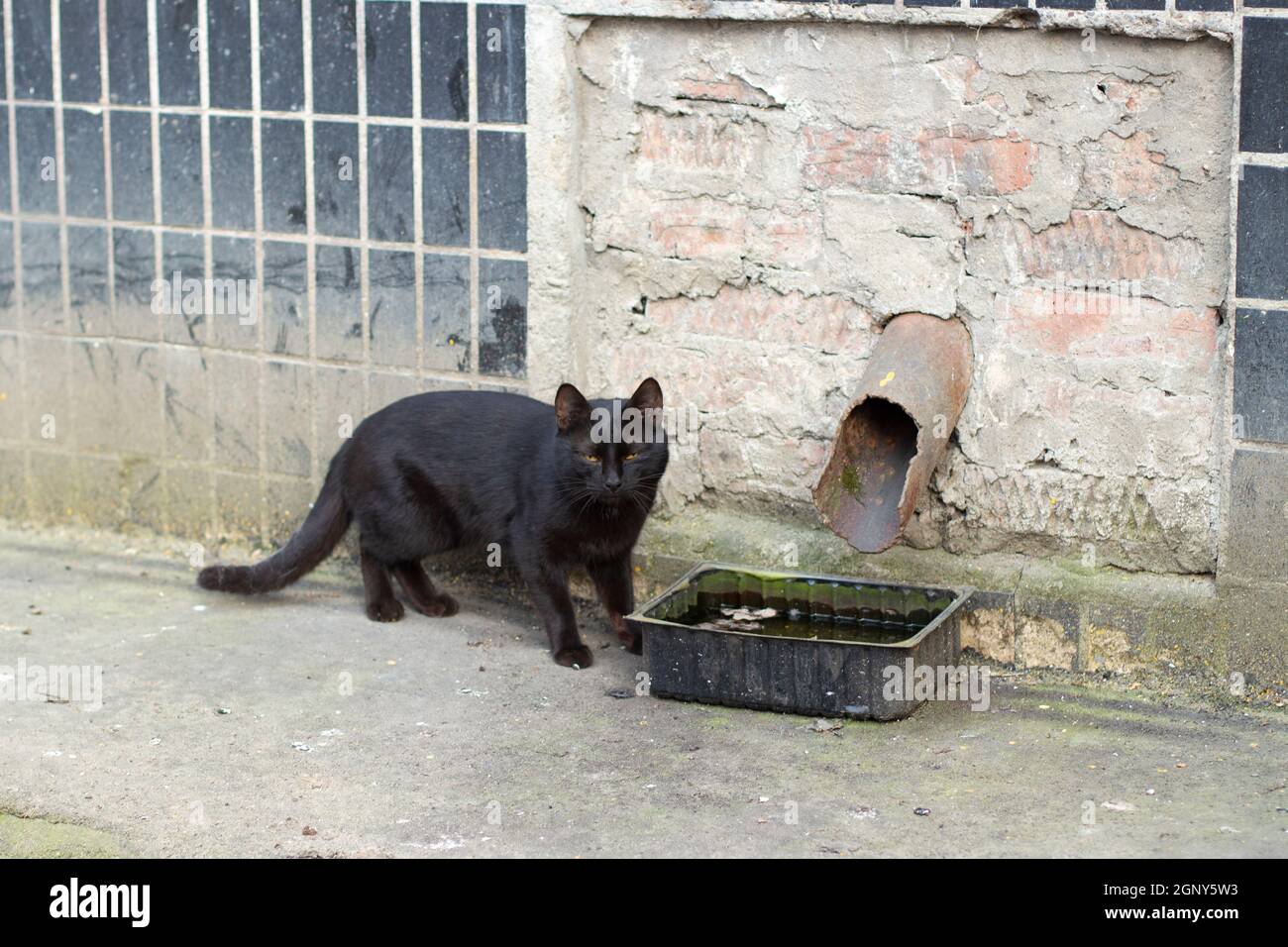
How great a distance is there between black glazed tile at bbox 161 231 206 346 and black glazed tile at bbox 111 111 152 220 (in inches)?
6.3

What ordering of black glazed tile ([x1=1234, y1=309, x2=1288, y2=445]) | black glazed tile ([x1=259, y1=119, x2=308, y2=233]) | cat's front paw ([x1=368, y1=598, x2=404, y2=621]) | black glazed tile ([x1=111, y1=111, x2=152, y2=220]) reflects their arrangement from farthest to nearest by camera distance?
black glazed tile ([x1=111, y1=111, x2=152, y2=220]) → black glazed tile ([x1=259, y1=119, x2=308, y2=233]) → cat's front paw ([x1=368, y1=598, x2=404, y2=621]) → black glazed tile ([x1=1234, y1=309, x2=1288, y2=445])

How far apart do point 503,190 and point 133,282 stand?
1634mm

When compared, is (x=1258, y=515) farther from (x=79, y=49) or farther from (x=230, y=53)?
(x=79, y=49)

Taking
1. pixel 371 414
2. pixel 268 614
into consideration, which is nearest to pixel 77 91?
pixel 371 414

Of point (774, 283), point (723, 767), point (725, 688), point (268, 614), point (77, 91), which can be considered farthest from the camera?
point (77, 91)

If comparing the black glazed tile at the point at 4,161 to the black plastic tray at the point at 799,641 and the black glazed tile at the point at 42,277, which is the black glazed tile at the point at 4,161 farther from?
the black plastic tray at the point at 799,641

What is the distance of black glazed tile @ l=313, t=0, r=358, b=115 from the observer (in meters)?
6.02

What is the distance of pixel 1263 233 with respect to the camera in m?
4.86

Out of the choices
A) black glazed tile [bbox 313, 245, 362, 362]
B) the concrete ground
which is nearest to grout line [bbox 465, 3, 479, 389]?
black glazed tile [bbox 313, 245, 362, 362]

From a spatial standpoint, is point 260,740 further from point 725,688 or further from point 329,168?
point 329,168

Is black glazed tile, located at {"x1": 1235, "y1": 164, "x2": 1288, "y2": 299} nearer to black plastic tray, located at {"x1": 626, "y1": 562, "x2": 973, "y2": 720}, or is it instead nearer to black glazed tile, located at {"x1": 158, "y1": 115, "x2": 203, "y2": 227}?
black plastic tray, located at {"x1": 626, "y1": 562, "x2": 973, "y2": 720}

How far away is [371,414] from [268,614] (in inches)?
31.0

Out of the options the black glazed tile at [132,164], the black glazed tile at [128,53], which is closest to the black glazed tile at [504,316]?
the black glazed tile at [132,164]

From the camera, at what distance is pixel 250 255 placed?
6.36 metres
